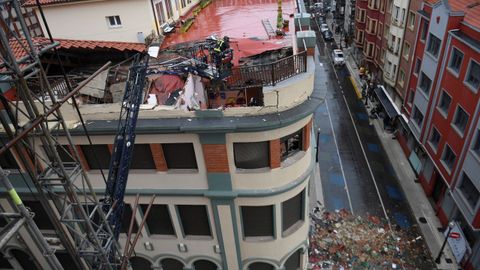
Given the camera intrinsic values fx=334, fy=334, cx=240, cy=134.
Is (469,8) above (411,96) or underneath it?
above

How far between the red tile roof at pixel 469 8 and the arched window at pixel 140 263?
1064 inches

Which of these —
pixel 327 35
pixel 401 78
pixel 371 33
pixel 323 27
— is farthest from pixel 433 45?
pixel 323 27

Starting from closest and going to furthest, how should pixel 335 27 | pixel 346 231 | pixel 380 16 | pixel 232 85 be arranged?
pixel 232 85 < pixel 346 231 < pixel 380 16 < pixel 335 27

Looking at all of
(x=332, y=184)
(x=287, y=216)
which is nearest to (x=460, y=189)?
(x=332, y=184)

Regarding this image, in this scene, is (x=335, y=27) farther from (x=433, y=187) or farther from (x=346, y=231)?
(x=346, y=231)

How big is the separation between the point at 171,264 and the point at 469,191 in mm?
20913

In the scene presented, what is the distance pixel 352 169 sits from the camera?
113 ft

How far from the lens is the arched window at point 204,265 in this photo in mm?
19312

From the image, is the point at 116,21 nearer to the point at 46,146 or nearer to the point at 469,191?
the point at 46,146

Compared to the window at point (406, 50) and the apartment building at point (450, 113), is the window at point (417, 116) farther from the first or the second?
the window at point (406, 50)

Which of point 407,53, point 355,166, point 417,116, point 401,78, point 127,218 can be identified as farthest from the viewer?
point 401,78

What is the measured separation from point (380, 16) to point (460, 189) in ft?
97.6

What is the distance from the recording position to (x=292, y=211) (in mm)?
17453

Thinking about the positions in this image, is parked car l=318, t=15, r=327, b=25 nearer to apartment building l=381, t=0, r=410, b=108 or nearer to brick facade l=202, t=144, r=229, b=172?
apartment building l=381, t=0, r=410, b=108
